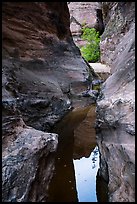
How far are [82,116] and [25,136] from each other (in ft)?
17.8

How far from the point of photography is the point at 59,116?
917 centimetres

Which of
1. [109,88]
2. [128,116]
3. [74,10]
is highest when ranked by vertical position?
[74,10]

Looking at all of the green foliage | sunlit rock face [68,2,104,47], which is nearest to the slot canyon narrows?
the green foliage

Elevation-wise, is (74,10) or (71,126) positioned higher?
(74,10)

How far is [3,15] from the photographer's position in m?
8.57

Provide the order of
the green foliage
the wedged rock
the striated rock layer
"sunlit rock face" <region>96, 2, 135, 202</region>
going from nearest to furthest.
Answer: "sunlit rock face" <region>96, 2, 135, 202</region> → the striated rock layer → the wedged rock → the green foliage

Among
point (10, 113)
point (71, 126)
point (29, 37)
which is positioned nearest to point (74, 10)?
point (29, 37)

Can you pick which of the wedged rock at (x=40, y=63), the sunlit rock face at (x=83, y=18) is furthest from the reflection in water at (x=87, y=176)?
the sunlit rock face at (x=83, y=18)

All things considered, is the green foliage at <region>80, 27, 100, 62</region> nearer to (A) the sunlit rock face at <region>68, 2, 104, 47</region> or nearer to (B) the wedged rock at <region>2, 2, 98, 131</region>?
(A) the sunlit rock face at <region>68, 2, 104, 47</region>

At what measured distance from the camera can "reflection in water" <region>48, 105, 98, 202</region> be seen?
202 inches

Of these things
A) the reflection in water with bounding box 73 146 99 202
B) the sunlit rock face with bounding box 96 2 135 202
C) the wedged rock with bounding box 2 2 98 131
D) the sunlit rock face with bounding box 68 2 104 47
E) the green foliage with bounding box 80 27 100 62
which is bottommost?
the reflection in water with bounding box 73 146 99 202

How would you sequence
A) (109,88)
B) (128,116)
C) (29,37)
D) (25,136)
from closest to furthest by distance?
(128,116) < (25,136) < (109,88) < (29,37)

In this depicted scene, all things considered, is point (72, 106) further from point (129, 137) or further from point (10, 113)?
point (129, 137)

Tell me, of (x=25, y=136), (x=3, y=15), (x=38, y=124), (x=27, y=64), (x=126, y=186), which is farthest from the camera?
(x=27, y=64)
